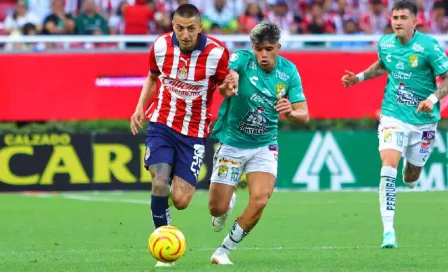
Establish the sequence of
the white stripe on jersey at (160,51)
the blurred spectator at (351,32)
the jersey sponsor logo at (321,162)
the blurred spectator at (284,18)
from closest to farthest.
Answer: the white stripe on jersey at (160,51), the jersey sponsor logo at (321,162), the blurred spectator at (351,32), the blurred spectator at (284,18)

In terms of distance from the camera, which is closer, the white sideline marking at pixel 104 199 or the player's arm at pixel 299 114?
the player's arm at pixel 299 114

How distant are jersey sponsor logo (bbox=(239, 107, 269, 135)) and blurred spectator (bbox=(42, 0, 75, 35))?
1059 cm

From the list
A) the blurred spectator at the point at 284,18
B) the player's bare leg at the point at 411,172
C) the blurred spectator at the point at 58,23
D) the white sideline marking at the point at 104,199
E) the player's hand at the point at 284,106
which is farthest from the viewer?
the blurred spectator at the point at 284,18

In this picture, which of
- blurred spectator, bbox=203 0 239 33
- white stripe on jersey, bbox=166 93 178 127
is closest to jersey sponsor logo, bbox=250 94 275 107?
white stripe on jersey, bbox=166 93 178 127

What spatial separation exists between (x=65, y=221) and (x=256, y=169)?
5.08 metres

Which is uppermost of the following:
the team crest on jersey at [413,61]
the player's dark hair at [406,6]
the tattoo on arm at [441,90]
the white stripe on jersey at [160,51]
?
the player's dark hair at [406,6]

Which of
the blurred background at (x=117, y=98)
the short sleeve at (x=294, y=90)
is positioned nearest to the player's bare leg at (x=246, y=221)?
the short sleeve at (x=294, y=90)

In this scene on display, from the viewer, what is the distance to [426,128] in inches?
463

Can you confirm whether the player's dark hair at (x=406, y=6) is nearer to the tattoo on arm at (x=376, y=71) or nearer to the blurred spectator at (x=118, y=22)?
the tattoo on arm at (x=376, y=71)

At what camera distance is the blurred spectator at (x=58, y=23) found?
65.7ft

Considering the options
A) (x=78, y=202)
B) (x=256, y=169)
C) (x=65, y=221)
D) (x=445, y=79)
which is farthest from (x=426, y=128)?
(x=78, y=202)

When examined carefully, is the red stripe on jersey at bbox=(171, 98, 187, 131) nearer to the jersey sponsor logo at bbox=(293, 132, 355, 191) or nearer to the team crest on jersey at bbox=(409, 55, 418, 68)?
the team crest on jersey at bbox=(409, 55, 418, 68)

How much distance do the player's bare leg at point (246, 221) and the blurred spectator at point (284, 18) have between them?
38.4 feet

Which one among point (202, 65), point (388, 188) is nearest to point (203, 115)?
point (202, 65)
